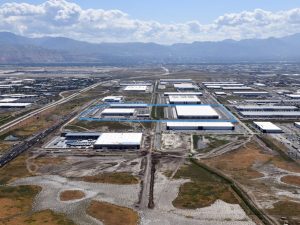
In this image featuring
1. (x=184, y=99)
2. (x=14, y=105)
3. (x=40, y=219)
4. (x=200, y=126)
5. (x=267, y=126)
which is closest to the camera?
(x=40, y=219)

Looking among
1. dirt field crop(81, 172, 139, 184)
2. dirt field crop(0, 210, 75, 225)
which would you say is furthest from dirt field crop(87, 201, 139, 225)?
dirt field crop(81, 172, 139, 184)

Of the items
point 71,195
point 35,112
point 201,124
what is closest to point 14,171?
point 71,195

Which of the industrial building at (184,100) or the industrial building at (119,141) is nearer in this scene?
the industrial building at (119,141)

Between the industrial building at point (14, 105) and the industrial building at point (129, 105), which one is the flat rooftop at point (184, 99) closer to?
the industrial building at point (129, 105)

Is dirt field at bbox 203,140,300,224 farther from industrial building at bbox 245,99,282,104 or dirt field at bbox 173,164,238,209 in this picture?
industrial building at bbox 245,99,282,104

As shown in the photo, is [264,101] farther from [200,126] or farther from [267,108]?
[200,126]

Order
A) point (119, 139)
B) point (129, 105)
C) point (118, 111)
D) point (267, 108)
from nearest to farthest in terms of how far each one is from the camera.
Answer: point (119, 139)
point (118, 111)
point (267, 108)
point (129, 105)

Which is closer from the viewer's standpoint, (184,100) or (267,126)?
(267,126)

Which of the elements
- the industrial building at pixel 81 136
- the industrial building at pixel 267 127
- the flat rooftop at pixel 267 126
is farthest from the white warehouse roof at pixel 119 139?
the flat rooftop at pixel 267 126

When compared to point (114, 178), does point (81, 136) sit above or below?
above
